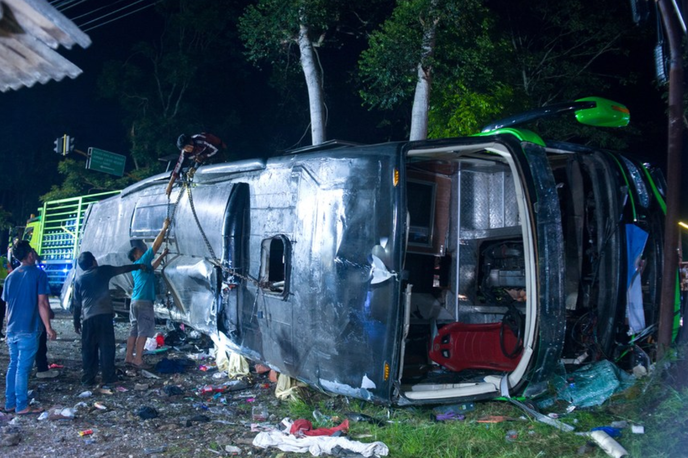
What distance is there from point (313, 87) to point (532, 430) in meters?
9.43

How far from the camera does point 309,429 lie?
4.77 meters

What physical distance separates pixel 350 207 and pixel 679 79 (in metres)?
3.11

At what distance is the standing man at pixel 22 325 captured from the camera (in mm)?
5645

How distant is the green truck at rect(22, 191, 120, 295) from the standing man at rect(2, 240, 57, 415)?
888 cm

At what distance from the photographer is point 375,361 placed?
15.1 ft

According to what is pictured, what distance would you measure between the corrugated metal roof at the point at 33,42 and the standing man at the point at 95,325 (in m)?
4.53

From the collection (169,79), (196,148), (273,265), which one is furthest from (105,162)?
(273,265)

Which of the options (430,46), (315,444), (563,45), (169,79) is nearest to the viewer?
(315,444)

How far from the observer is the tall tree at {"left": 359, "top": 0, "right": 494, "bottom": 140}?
34.2 ft

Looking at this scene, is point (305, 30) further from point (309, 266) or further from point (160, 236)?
point (309, 266)

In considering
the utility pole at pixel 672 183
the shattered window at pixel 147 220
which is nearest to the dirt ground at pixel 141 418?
the shattered window at pixel 147 220

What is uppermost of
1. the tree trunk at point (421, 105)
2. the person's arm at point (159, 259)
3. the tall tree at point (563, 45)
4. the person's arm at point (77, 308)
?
the tall tree at point (563, 45)

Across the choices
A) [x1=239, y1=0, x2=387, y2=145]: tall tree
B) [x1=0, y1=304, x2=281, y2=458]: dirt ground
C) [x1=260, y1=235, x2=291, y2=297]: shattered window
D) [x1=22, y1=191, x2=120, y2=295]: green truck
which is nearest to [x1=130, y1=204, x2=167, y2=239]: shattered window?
[x1=0, y1=304, x2=281, y2=458]: dirt ground

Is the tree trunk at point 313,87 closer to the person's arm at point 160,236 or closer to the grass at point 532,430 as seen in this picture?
the person's arm at point 160,236
